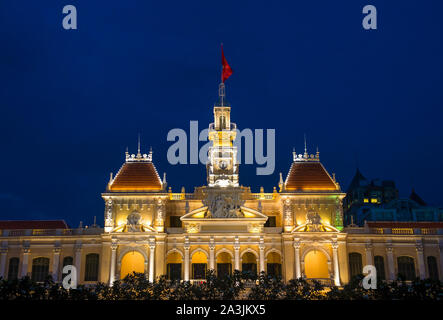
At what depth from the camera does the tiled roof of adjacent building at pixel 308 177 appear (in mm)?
48844

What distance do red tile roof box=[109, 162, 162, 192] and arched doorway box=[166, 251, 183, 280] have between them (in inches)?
278

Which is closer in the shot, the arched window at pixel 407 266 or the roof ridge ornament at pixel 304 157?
the arched window at pixel 407 266

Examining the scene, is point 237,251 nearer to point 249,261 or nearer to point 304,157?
point 249,261

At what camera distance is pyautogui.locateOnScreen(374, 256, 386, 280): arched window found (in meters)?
47.3

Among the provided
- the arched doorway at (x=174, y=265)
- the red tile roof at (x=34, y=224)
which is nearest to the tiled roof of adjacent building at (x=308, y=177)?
the arched doorway at (x=174, y=265)

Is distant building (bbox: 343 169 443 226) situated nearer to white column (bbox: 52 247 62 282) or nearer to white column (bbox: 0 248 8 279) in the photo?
white column (bbox: 52 247 62 282)

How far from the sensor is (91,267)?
1876 inches

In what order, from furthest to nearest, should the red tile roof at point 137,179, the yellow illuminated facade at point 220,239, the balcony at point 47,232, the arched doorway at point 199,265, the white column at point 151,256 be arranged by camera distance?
the red tile roof at point 137,179 < the balcony at point 47,232 < the arched doorway at point 199,265 < the yellow illuminated facade at point 220,239 < the white column at point 151,256

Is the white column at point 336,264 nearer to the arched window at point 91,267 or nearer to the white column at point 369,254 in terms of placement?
the white column at point 369,254

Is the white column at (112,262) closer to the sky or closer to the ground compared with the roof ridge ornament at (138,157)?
closer to the ground

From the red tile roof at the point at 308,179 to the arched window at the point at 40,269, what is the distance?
26454 mm
